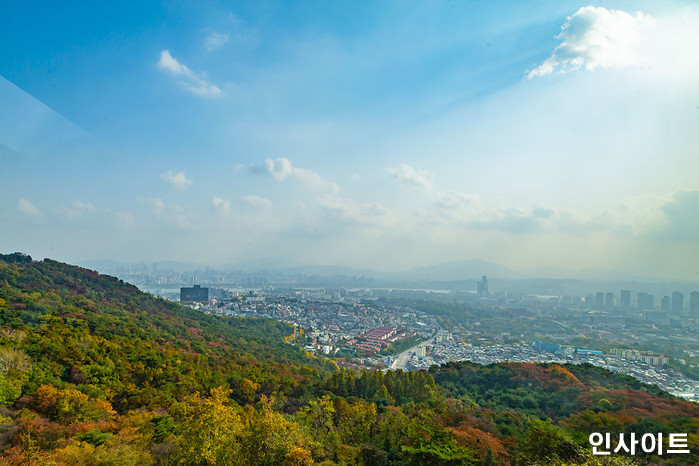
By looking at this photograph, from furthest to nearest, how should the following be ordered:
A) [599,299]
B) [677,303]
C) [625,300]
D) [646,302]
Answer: [599,299] < [625,300] < [646,302] < [677,303]

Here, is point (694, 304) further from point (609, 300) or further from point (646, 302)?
point (609, 300)

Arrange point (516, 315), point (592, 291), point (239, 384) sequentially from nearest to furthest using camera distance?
point (239, 384) < point (516, 315) < point (592, 291)

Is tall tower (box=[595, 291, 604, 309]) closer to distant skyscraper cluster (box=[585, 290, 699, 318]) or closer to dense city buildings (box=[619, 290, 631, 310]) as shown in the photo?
distant skyscraper cluster (box=[585, 290, 699, 318])

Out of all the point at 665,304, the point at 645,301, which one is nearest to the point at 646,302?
the point at 645,301

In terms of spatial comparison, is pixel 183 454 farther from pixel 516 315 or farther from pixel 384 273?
pixel 384 273

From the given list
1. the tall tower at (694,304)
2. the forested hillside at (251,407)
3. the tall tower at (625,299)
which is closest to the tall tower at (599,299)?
the tall tower at (625,299)

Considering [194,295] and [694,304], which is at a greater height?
[694,304]

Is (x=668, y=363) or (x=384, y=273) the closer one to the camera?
(x=668, y=363)

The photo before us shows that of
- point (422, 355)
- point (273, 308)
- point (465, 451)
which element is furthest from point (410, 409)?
point (273, 308)
